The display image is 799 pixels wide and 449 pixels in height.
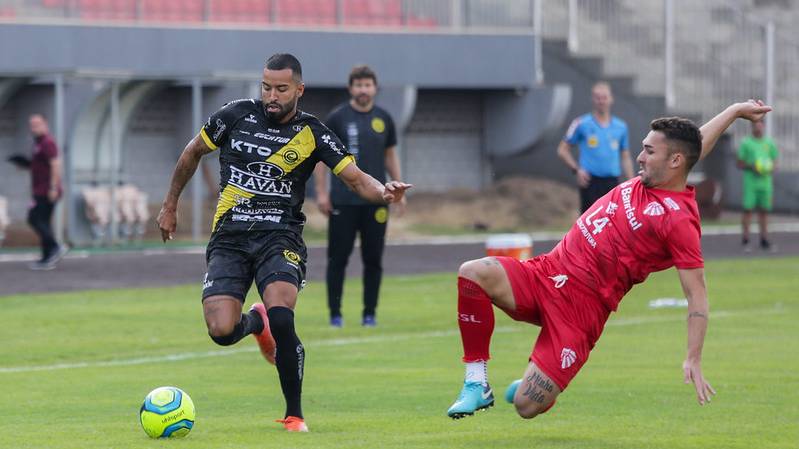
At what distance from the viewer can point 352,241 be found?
50.6 feet

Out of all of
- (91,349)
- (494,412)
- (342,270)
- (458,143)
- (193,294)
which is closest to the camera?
(494,412)

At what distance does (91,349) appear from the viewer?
1392cm

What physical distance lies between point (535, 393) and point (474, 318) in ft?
1.70

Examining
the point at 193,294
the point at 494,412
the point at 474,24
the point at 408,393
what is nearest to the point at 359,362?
the point at 408,393

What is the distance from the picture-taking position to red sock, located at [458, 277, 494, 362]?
28.1 ft

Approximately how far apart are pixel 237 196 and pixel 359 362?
380cm

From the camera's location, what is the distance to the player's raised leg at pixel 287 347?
8.87 m

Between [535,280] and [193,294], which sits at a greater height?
[535,280]

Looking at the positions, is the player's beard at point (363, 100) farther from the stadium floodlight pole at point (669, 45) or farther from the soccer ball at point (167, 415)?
the stadium floodlight pole at point (669, 45)

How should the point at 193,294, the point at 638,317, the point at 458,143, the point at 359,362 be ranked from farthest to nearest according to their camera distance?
the point at 458,143, the point at 193,294, the point at 638,317, the point at 359,362

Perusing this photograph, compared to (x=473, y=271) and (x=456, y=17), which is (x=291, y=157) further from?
(x=456, y=17)

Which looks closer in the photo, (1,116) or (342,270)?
(342,270)

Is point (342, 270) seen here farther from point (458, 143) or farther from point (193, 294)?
point (458, 143)

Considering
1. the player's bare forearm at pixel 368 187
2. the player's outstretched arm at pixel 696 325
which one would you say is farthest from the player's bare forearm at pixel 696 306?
the player's bare forearm at pixel 368 187
